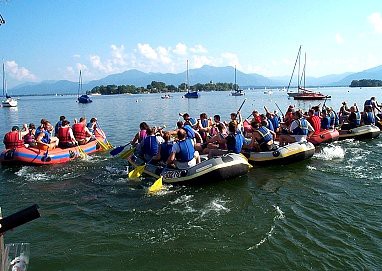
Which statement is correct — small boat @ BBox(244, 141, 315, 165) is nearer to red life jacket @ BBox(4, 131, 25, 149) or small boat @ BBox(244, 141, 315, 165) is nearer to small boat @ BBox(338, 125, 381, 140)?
small boat @ BBox(338, 125, 381, 140)

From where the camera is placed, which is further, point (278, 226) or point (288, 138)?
point (288, 138)

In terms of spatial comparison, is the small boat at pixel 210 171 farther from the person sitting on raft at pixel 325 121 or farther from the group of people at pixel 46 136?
the person sitting on raft at pixel 325 121

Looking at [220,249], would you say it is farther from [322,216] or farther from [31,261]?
[31,261]

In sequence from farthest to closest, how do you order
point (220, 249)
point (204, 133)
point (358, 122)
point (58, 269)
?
point (358, 122) < point (204, 133) < point (220, 249) < point (58, 269)

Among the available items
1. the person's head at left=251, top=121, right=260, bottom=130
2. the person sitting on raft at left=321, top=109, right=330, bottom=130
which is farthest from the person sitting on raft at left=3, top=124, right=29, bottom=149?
the person sitting on raft at left=321, top=109, right=330, bottom=130

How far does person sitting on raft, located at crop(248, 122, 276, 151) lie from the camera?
11.5 metres

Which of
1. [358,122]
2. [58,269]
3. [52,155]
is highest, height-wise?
[358,122]

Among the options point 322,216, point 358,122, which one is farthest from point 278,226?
point 358,122

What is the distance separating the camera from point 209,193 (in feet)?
30.8

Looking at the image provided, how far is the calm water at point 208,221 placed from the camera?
19.7 feet

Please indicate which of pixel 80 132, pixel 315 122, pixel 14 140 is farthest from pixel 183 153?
pixel 315 122

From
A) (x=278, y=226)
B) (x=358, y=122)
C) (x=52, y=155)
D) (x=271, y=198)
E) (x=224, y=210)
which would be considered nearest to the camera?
(x=278, y=226)

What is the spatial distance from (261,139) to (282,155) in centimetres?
85

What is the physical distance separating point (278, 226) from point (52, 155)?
29.3ft
